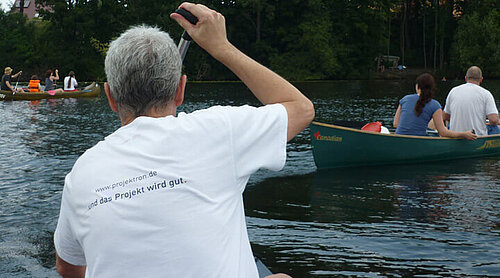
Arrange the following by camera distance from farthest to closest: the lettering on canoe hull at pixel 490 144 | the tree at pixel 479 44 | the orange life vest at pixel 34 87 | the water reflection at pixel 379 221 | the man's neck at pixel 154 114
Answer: the tree at pixel 479 44 → the orange life vest at pixel 34 87 → the lettering on canoe hull at pixel 490 144 → the water reflection at pixel 379 221 → the man's neck at pixel 154 114

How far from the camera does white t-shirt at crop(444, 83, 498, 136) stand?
9.83 m

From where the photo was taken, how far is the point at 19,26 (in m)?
56.3

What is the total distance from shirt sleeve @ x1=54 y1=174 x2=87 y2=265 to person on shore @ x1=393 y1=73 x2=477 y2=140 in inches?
304

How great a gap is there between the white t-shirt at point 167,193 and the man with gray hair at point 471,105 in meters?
8.89

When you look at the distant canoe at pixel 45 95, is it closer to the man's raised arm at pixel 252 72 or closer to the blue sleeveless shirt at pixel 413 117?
the blue sleeveless shirt at pixel 413 117

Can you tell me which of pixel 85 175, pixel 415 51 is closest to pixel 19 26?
pixel 415 51

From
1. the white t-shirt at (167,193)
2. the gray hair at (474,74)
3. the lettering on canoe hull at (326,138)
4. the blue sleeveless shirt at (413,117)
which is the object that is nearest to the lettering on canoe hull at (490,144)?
the gray hair at (474,74)

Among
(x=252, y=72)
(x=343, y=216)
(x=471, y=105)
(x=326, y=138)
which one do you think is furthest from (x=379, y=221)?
(x=252, y=72)

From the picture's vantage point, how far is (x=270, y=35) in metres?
59.3

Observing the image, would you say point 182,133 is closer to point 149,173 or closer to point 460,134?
point 149,173

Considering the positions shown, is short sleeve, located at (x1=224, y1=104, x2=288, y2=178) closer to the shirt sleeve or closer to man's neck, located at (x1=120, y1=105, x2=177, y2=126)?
man's neck, located at (x1=120, y1=105, x2=177, y2=126)

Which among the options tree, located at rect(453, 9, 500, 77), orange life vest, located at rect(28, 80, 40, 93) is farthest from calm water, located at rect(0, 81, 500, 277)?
tree, located at rect(453, 9, 500, 77)

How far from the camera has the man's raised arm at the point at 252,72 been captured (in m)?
1.73

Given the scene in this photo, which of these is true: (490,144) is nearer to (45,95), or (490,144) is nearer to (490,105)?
(490,105)
